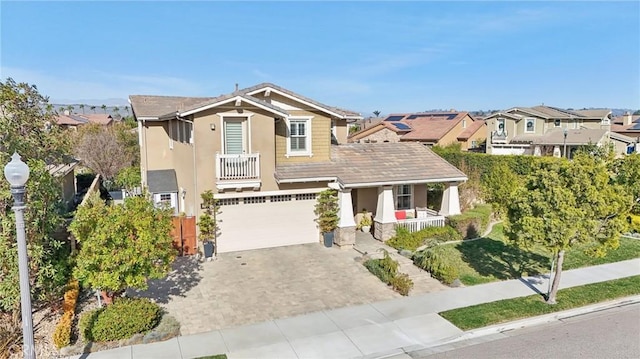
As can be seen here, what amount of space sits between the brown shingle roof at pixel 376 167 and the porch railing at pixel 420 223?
1.71 meters

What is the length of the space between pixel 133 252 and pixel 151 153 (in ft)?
46.4

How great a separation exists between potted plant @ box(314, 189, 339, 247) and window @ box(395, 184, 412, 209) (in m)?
4.07

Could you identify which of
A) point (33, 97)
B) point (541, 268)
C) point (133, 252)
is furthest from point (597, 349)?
point (33, 97)

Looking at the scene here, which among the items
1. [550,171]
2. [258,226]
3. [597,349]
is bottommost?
[597,349]

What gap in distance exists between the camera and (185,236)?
54.8ft

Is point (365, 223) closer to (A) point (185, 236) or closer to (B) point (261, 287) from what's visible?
(B) point (261, 287)

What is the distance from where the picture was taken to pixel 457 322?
11.2 metres

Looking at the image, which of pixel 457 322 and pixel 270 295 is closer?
pixel 457 322

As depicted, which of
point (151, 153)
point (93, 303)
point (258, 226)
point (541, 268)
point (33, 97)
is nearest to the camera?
point (33, 97)

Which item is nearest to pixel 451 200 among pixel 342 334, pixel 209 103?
pixel 342 334

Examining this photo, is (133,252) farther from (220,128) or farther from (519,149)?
(519,149)

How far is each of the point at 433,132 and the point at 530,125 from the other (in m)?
10.2

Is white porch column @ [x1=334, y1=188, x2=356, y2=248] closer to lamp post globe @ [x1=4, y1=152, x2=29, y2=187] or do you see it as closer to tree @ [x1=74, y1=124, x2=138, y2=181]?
lamp post globe @ [x1=4, y1=152, x2=29, y2=187]

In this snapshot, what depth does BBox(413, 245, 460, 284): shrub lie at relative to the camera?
14016 mm
